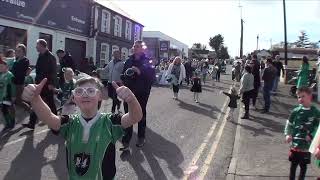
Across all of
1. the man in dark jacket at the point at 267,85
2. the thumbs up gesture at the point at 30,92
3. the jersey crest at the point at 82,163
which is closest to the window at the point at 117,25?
the man in dark jacket at the point at 267,85

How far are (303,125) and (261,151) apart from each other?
3.37 metres

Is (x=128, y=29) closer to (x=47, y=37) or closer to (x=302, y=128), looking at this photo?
(x=47, y=37)

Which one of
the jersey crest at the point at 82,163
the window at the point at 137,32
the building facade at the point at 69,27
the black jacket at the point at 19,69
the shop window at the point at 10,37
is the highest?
the window at the point at 137,32

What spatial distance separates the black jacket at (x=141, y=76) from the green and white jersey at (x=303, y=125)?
331cm

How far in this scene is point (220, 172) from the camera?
7965 millimetres

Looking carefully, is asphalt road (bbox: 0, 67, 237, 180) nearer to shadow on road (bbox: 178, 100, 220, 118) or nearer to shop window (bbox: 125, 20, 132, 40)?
shadow on road (bbox: 178, 100, 220, 118)

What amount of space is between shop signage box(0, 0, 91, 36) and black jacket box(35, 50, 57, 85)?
41.9 ft

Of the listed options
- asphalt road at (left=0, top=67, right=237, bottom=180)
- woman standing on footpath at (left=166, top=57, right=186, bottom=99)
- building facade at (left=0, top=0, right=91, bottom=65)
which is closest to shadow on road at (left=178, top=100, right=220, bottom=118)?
woman standing on footpath at (left=166, top=57, right=186, bottom=99)

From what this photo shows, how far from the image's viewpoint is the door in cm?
3088

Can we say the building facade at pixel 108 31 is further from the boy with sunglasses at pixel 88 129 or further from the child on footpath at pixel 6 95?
the boy with sunglasses at pixel 88 129

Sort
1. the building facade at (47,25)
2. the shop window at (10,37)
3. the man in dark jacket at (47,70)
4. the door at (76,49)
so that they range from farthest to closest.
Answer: the door at (76,49) < the building facade at (47,25) < the shop window at (10,37) < the man in dark jacket at (47,70)

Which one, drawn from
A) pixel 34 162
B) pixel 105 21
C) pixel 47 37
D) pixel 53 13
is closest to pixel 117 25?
pixel 105 21

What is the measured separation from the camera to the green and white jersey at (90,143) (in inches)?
142

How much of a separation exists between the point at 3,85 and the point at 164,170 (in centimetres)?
437
